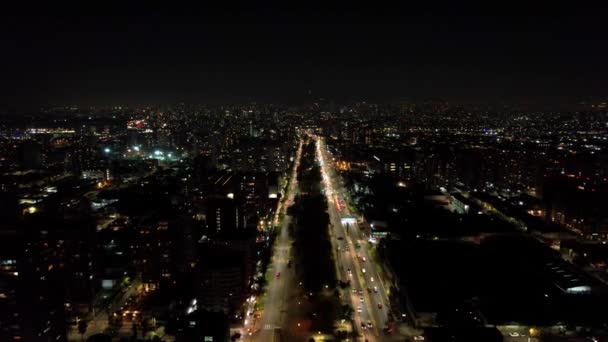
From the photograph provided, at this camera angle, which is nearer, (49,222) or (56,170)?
(49,222)

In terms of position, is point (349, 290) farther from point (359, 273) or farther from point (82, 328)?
point (82, 328)

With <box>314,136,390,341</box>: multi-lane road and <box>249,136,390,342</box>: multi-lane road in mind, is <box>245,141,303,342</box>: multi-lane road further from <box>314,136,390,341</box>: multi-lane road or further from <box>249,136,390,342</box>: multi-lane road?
<box>314,136,390,341</box>: multi-lane road

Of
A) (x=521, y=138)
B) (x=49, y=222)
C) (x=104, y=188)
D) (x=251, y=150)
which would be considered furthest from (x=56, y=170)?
(x=521, y=138)

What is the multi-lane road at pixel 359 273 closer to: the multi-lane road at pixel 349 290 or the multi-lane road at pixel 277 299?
the multi-lane road at pixel 349 290

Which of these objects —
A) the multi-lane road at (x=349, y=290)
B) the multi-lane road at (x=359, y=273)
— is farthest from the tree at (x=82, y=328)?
the multi-lane road at (x=359, y=273)

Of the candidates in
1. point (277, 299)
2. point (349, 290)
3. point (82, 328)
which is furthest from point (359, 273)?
point (82, 328)

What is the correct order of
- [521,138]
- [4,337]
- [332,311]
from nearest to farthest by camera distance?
[4,337], [332,311], [521,138]

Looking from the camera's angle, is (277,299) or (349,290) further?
(349,290)

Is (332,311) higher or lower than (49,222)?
lower

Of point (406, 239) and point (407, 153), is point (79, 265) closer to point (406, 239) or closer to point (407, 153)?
point (406, 239)
